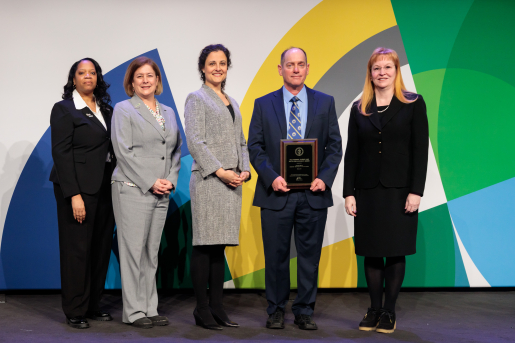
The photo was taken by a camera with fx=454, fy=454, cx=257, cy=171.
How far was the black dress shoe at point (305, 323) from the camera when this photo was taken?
2.80 metres

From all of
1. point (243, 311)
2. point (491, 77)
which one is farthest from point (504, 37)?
point (243, 311)

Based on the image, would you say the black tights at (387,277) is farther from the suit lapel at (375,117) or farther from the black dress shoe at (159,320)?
the black dress shoe at (159,320)

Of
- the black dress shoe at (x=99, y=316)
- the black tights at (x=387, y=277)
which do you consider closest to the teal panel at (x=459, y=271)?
the black tights at (x=387, y=277)

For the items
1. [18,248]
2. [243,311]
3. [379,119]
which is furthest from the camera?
[18,248]

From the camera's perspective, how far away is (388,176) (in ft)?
8.99

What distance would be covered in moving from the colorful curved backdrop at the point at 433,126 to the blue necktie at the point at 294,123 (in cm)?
114

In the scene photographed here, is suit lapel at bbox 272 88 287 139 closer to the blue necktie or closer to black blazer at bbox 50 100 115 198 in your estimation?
the blue necktie

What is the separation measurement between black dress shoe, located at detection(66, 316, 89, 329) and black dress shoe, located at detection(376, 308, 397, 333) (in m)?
1.82

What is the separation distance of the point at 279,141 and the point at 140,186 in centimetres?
91

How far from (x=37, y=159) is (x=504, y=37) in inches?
168

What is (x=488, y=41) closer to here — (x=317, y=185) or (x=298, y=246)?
(x=317, y=185)

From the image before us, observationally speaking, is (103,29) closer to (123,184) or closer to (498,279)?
(123,184)

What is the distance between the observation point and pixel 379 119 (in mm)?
2779

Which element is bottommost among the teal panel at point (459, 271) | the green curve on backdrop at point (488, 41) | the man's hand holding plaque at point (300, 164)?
the teal panel at point (459, 271)
